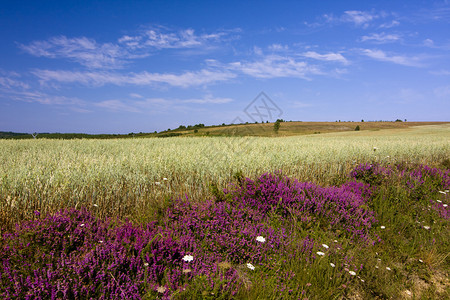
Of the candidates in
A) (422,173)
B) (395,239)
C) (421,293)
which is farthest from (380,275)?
(422,173)

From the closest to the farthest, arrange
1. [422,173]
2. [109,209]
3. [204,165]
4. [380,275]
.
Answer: [380,275]
[109,209]
[204,165]
[422,173]

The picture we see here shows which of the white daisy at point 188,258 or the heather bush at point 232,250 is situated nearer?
the heather bush at point 232,250

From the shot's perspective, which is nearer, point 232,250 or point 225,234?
point 232,250

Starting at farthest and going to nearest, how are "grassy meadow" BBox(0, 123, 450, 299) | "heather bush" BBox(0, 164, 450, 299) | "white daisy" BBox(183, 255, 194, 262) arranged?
"white daisy" BBox(183, 255, 194, 262)
"grassy meadow" BBox(0, 123, 450, 299)
"heather bush" BBox(0, 164, 450, 299)

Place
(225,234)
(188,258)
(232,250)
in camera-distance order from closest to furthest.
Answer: (188,258) → (232,250) → (225,234)

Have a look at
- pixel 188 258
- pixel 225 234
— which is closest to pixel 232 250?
pixel 225 234

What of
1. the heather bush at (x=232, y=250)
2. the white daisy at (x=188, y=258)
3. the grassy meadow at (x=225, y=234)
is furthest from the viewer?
the white daisy at (x=188, y=258)

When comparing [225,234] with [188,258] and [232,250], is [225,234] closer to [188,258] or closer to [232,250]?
[232,250]

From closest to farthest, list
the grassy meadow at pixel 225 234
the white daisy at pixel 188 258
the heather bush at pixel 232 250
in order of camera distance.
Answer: the heather bush at pixel 232 250 → the grassy meadow at pixel 225 234 → the white daisy at pixel 188 258

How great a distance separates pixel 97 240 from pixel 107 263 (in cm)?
48

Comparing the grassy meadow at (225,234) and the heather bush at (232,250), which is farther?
the grassy meadow at (225,234)

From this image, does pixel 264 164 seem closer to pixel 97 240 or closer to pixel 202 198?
pixel 202 198

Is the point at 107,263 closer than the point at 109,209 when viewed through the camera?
Yes

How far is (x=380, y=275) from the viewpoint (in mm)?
2990
